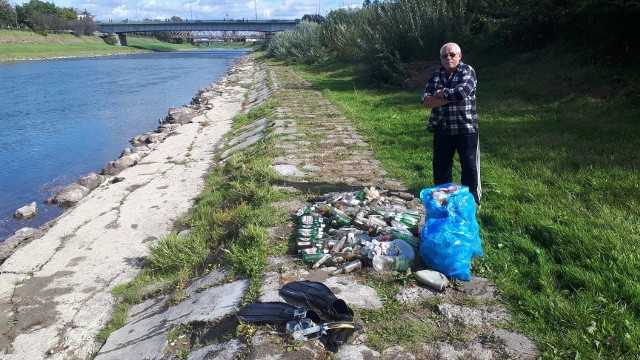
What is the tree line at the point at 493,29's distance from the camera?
10172 mm

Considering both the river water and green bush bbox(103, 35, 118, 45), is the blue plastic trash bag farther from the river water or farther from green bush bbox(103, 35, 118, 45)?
green bush bbox(103, 35, 118, 45)

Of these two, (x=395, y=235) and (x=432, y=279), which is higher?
(x=395, y=235)

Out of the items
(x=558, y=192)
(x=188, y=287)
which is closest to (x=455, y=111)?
(x=558, y=192)

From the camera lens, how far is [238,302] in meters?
3.80

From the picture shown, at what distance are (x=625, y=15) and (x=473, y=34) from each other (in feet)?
Result: 22.1

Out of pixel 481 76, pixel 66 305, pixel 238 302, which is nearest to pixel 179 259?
pixel 66 305

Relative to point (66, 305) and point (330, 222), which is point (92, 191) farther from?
point (330, 222)

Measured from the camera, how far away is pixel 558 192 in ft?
17.4

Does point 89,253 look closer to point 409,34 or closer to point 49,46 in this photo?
point 409,34

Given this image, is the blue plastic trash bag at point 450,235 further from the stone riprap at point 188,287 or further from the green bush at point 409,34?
the green bush at point 409,34

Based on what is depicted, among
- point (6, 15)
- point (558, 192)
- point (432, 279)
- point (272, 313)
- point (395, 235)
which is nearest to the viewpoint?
point (272, 313)

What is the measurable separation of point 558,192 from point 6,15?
3110 inches

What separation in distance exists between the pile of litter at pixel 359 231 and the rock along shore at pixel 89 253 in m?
2.05

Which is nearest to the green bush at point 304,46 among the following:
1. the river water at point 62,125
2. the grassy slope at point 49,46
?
the river water at point 62,125
